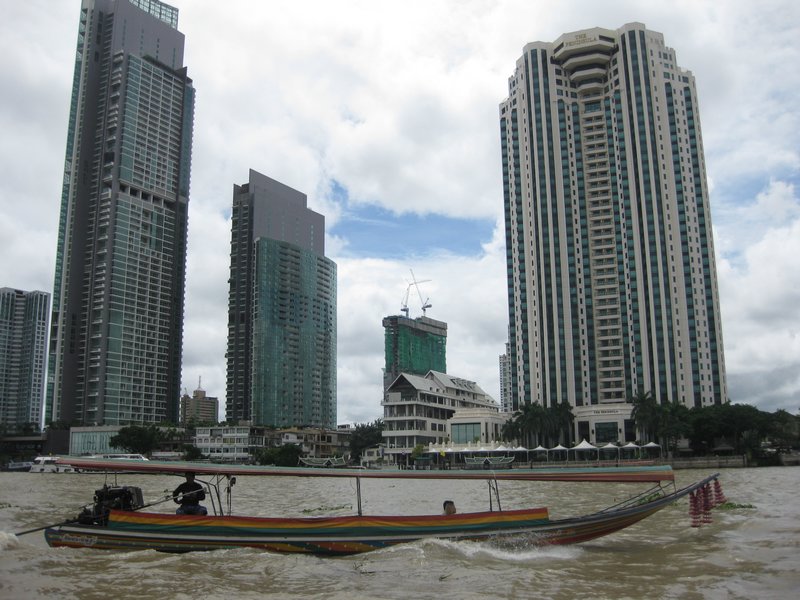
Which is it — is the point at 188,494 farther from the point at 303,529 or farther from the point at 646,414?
the point at 646,414

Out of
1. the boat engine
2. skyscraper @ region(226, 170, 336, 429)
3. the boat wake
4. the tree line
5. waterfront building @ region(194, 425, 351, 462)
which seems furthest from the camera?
skyscraper @ region(226, 170, 336, 429)

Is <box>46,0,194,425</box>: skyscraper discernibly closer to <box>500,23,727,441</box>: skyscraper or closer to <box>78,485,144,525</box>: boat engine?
<box>500,23,727,441</box>: skyscraper

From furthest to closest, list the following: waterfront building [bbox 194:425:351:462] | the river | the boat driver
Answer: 1. waterfront building [bbox 194:425:351:462]
2. the boat driver
3. the river

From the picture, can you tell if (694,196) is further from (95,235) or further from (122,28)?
(122,28)

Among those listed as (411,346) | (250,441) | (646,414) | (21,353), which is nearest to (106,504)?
(646,414)

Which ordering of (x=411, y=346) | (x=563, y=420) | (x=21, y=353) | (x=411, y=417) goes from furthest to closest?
(x=411, y=346)
(x=21, y=353)
(x=411, y=417)
(x=563, y=420)

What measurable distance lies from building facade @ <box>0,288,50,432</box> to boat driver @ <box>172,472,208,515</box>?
174m

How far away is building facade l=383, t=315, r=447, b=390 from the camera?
596 ft

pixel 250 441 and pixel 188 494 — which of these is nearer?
pixel 188 494

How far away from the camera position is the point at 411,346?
607ft

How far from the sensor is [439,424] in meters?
103

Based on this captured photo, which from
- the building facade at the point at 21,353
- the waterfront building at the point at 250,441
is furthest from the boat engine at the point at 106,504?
the building facade at the point at 21,353

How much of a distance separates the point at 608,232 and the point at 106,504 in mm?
96259

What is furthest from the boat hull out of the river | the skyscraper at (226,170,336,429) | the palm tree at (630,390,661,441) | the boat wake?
the skyscraper at (226,170,336,429)
